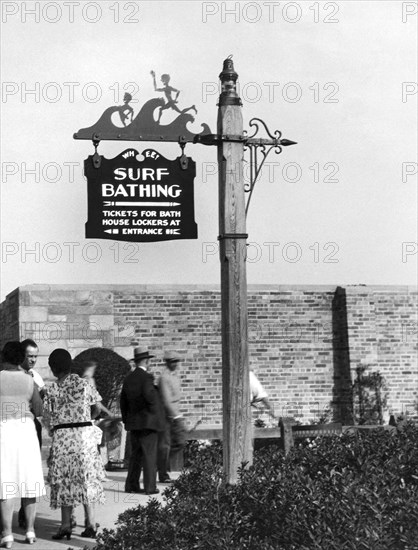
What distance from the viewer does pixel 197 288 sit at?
18.5 meters

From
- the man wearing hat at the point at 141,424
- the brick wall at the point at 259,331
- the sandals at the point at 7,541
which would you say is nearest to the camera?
the sandals at the point at 7,541

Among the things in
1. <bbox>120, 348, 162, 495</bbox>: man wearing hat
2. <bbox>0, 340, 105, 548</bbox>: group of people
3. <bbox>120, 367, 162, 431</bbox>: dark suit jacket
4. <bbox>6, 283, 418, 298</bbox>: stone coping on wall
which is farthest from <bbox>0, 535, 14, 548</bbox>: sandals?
<bbox>6, 283, 418, 298</bbox>: stone coping on wall

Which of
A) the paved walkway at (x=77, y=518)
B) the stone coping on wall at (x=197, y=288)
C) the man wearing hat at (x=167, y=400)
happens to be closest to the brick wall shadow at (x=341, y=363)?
the stone coping on wall at (x=197, y=288)

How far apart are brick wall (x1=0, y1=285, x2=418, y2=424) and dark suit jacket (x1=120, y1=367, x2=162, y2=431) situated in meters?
6.32

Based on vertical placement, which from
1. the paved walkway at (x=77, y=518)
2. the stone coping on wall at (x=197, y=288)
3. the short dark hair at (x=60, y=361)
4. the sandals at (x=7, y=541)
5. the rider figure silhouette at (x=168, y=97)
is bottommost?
Result: the paved walkway at (x=77, y=518)

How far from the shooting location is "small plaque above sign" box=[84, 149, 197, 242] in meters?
7.16

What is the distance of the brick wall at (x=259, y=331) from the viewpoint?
1770 centimetres

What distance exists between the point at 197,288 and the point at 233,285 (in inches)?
437

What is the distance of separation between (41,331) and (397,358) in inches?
258

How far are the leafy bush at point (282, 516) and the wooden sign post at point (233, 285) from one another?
0.58m

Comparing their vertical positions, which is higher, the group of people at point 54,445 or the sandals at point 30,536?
the group of people at point 54,445

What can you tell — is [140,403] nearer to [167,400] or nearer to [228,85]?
[167,400]

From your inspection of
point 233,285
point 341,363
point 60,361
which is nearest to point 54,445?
point 60,361

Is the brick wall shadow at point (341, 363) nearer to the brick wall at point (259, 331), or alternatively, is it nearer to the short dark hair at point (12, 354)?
the brick wall at point (259, 331)
